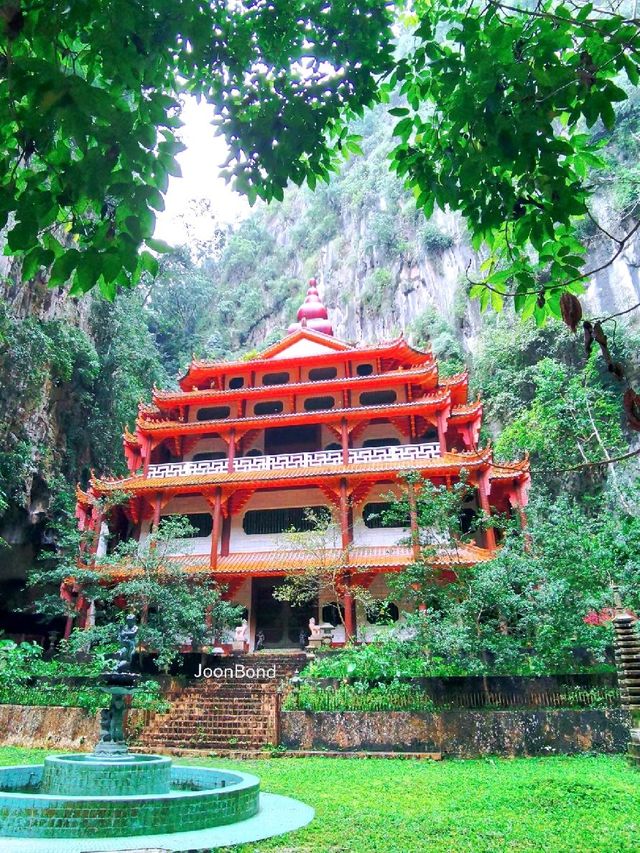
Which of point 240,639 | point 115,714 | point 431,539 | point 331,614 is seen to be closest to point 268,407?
point 331,614

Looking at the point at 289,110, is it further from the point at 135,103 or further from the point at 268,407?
the point at 268,407

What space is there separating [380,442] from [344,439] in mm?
2107

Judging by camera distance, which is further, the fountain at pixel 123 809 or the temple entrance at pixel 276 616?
the temple entrance at pixel 276 616

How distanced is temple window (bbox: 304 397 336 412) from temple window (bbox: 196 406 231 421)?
3.10m

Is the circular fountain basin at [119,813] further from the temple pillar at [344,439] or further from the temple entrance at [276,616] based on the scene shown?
the temple pillar at [344,439]

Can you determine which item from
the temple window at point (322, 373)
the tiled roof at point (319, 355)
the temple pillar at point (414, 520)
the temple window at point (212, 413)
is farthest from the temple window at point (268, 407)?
the temple pillar at point (414, 520)

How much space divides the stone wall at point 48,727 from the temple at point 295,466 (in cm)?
531

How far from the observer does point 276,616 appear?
19.5 metres

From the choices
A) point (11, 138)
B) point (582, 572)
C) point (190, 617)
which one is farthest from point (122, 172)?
point (190, 617)

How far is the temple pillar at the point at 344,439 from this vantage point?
19.5 meters

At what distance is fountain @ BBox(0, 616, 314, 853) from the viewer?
4.64m

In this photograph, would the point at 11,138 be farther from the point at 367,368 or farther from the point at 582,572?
the point at 367,368

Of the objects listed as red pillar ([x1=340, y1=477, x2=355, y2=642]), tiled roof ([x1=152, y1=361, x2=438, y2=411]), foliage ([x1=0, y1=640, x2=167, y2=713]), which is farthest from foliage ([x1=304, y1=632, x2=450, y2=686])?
tiled roof ([x1=152, y1=361, x2=438, y2=411])

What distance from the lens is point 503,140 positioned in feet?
9.61
